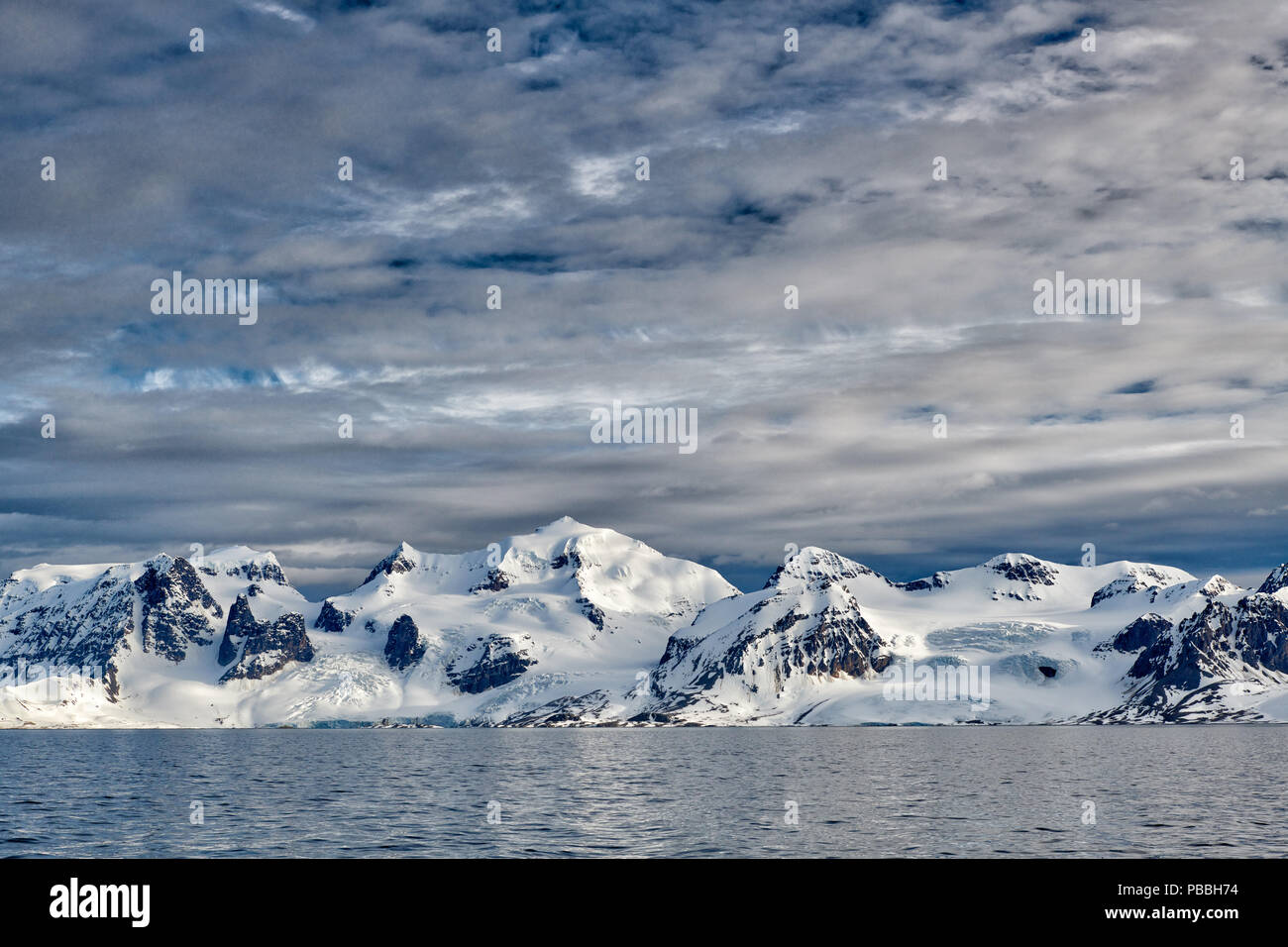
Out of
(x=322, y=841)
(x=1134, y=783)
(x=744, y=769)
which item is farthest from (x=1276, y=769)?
(x=322, y=841)

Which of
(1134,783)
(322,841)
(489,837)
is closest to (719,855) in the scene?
(489,837)

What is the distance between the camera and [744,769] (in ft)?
598
